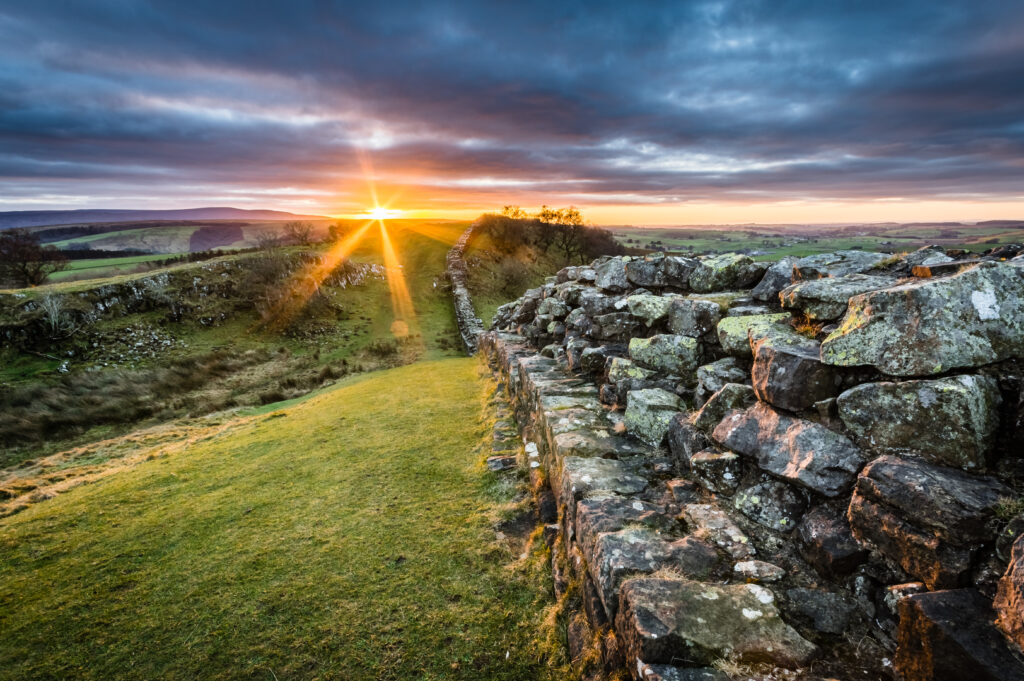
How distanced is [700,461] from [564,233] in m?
64.4

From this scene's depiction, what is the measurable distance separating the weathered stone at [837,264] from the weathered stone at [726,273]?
1000 mm

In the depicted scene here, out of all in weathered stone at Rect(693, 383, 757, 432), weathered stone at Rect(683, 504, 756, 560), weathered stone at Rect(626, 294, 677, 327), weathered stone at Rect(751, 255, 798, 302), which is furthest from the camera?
weathered stone at Rect(626, 294, 677, 327)

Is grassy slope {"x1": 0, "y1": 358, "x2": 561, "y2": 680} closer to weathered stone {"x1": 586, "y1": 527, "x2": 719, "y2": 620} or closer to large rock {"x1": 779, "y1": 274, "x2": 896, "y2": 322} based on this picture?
weathered stone {"x1": 586, "y1": 527, "x2": 719, "y2": 620}

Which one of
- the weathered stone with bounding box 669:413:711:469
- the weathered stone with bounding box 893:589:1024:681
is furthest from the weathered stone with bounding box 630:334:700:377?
the weathered stone with bounding box 893:589:1024:681

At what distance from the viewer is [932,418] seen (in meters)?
3.37

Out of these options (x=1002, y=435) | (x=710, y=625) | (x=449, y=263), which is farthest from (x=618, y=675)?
(x=449, y=263)

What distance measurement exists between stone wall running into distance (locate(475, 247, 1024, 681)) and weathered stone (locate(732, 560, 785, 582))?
0.02 metres

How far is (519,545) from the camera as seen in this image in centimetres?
613

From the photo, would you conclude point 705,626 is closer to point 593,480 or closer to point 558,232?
point 593,480

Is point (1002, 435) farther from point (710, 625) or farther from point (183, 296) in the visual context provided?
point (183, 296)

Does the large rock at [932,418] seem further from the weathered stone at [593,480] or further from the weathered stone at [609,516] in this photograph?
the weathered stone at [593,480]

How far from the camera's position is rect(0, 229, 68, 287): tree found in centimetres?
3472

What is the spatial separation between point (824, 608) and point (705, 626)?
3.21 ft

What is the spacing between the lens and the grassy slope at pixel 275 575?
4.53 meters
